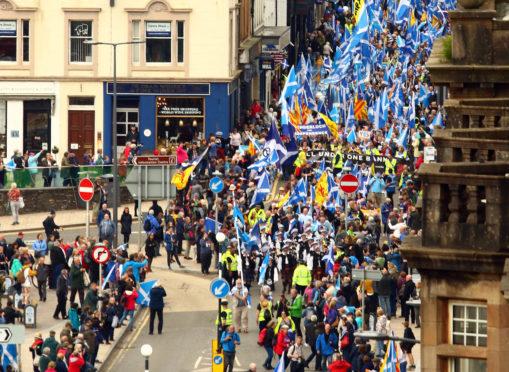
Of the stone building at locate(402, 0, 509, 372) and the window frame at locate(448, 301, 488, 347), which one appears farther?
the window frame at locate(448, 301, 488, 347)

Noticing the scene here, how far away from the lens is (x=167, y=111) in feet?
226

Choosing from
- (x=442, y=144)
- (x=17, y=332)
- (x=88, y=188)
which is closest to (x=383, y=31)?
(x=88, y=188)

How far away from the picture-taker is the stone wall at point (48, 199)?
56722 mm

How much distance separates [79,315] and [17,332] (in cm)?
1047

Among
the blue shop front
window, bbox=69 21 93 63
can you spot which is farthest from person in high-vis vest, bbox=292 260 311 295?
window, bbox=69 21 93 63

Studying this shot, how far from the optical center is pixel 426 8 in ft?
282

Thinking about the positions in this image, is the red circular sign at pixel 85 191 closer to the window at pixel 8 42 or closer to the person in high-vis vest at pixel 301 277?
the person in high-vis vest at pixel 301 277

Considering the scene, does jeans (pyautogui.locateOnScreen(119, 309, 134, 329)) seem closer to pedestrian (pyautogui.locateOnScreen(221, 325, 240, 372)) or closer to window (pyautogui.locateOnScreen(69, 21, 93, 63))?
pedestrian (pyautogui.locateOnScreen(221, 325, 240, 372))

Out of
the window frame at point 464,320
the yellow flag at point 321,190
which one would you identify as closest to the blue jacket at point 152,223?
the yellow flag at point 321,190

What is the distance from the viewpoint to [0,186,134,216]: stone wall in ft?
186

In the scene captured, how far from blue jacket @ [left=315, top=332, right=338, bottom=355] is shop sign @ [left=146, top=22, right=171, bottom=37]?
116 feet

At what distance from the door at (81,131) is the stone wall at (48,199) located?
10545 millimetres

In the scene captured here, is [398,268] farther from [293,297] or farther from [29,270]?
[29,270]

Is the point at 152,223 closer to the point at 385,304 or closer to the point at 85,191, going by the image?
the point at 85,191
